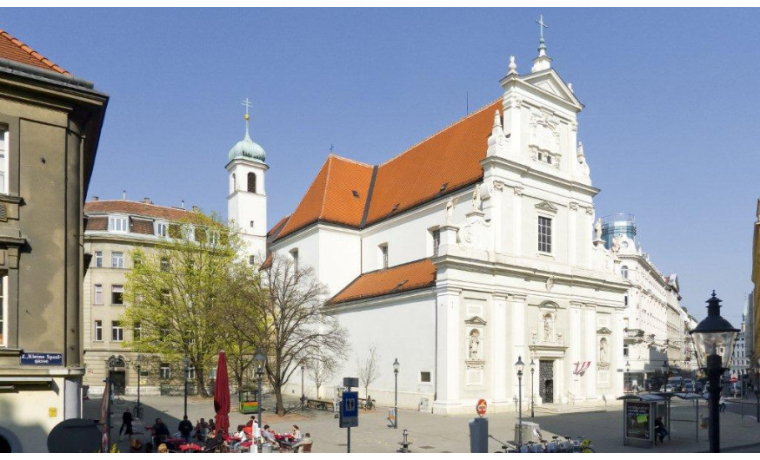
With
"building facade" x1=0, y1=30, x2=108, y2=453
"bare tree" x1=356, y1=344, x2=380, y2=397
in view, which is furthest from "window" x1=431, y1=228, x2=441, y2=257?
"building facade" x1=0, y1=30, x2=108, y2=453

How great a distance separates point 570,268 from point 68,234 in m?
30.4

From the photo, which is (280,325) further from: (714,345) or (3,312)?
(714,345)

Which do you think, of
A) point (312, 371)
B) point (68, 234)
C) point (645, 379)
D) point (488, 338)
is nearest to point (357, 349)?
point (312, 371)

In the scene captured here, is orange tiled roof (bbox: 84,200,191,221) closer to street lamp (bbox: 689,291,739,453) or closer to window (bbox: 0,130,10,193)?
window (bbox: 0,130,10,193)

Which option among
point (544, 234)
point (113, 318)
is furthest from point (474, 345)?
point (113, 318)

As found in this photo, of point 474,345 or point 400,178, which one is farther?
point 400,178

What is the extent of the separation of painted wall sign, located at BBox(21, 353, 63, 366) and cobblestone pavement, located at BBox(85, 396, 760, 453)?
32.1 ft

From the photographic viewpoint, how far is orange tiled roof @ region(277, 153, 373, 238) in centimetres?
4316

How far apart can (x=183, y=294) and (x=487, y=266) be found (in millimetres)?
19666

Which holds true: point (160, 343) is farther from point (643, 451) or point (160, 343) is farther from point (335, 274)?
point (643, 451)

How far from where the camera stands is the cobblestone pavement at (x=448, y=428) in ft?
68.5

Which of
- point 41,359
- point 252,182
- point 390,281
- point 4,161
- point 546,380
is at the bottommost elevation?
point 546,380

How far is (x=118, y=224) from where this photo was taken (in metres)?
48.5

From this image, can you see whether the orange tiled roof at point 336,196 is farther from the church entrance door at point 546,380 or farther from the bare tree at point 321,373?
the church entrance door at point 546,380
